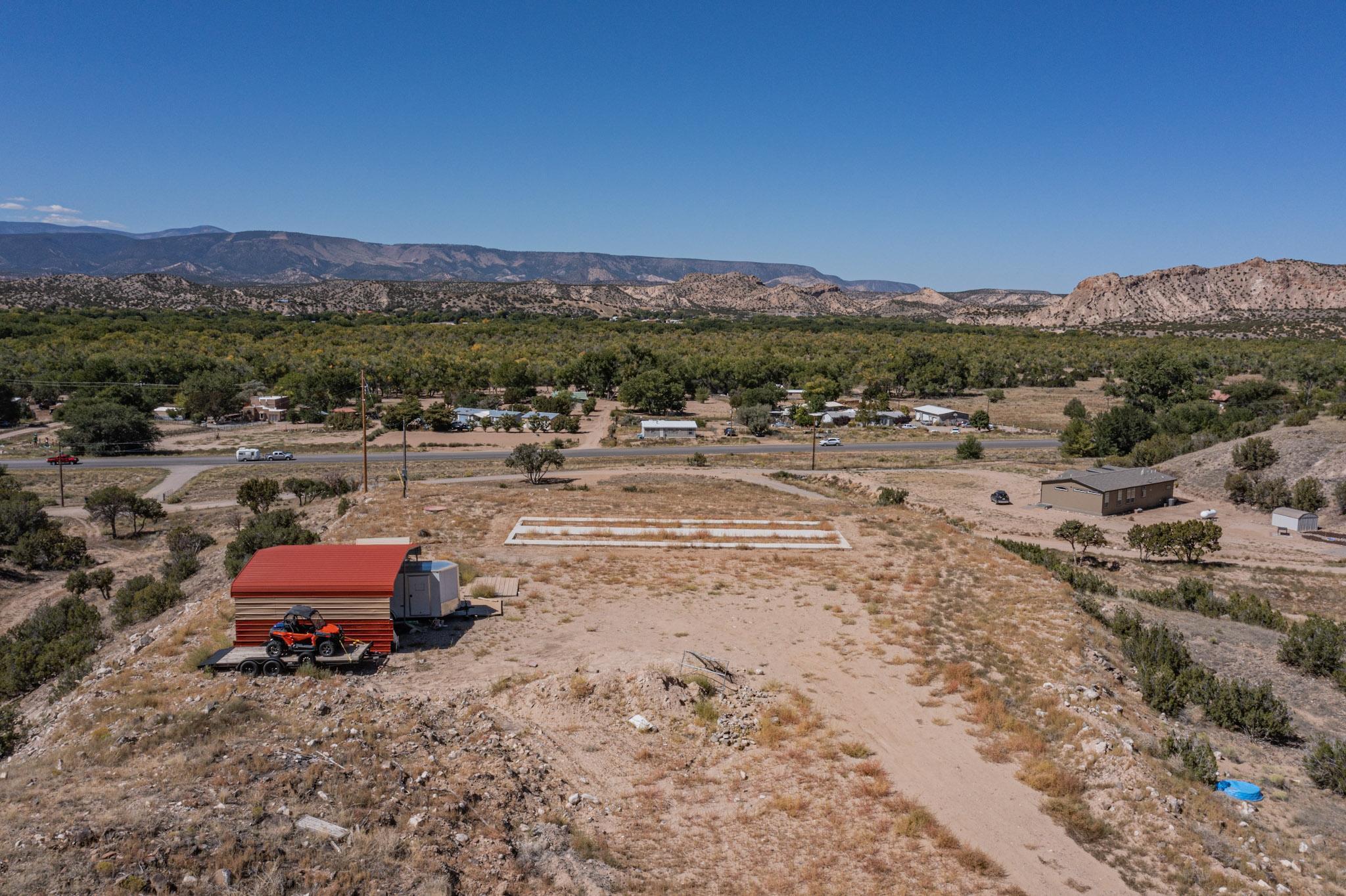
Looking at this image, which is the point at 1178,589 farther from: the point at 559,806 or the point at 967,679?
the point at 559,806

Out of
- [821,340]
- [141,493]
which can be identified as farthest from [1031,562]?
[821,340]

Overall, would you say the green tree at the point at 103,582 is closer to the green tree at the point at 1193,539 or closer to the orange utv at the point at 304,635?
the orange utv at the point at 304,635

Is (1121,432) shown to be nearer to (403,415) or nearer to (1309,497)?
(1309,497)

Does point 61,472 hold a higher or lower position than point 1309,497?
lower

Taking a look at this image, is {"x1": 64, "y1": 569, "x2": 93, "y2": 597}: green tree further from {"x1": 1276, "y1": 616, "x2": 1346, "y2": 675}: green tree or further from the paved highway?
{"x1": 1276, "y1": 616, "x2": 1346, "y2": 675}: green tree

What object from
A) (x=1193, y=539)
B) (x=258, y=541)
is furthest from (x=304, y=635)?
(x=1193, y=539)

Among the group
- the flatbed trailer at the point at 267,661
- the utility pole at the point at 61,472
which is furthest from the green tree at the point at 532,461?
the flatbed trailer at the point at 267,661
